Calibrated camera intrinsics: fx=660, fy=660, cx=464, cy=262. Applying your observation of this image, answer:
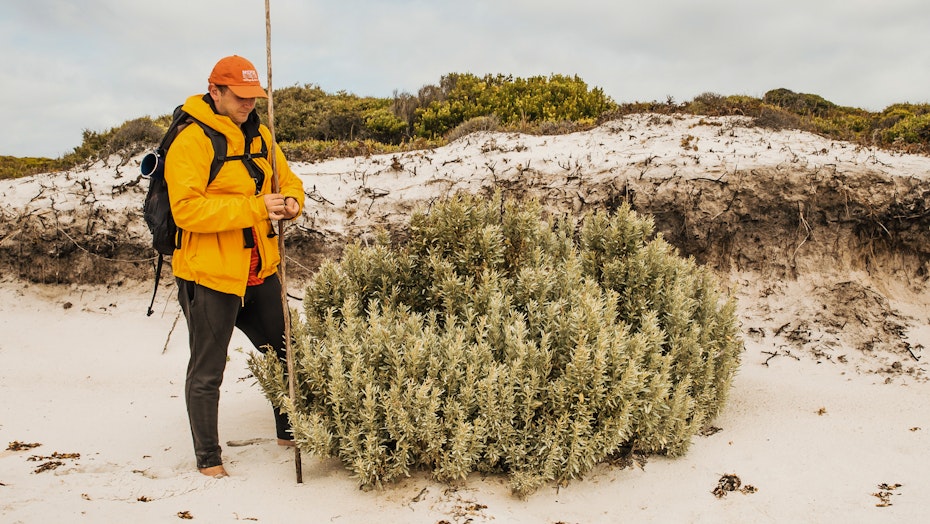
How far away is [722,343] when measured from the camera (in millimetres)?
5480

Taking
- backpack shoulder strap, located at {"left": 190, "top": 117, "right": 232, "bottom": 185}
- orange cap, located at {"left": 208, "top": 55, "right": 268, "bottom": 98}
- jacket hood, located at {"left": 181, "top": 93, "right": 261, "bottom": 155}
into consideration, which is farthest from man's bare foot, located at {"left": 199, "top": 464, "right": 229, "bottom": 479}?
orange cap, located at {"left": 208, "top": 55, "right": 268, "bottom": 98}

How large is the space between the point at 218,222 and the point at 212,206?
4.1 inches

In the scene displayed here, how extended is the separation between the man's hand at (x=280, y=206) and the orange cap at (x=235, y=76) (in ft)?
2.21

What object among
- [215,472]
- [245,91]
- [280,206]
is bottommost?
[215,472]

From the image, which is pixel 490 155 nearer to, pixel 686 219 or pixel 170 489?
pixel 686 219

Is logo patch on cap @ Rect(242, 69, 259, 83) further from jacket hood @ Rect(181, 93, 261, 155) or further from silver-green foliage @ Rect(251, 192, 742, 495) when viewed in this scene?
silver-green foliage @ Rect(251, 192, 742, 495)

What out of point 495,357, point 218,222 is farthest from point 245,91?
point 495,357

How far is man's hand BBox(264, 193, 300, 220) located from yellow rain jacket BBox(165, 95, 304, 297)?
0.04 m

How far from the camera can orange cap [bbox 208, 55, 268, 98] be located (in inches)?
168

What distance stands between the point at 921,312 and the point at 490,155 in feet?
18.5

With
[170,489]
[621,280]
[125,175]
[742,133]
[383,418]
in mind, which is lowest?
[170,489]

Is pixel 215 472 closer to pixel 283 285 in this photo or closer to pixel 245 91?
pixel 283 285

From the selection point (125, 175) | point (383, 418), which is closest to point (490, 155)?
point (125, 175)

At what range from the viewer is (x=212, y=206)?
4.08 m
